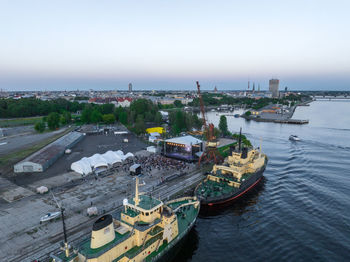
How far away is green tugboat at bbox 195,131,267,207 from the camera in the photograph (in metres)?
33.9

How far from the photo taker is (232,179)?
125 ft

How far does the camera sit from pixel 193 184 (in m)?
40.1

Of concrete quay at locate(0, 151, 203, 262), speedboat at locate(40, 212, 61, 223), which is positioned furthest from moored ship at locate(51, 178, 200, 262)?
speedboat at locate(40, 212, 61, 223)

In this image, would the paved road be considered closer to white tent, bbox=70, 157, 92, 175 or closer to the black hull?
white tent, bbox=70, 157, 92, 175

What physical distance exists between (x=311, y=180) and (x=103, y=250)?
155 feet

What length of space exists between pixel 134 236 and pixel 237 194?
74.3 feet

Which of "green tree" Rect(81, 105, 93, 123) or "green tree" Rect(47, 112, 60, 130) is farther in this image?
"green tree" Rect(81, 105, 93, 123)

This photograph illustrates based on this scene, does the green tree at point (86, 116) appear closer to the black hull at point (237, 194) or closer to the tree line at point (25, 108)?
the tree line at point (25, 108)

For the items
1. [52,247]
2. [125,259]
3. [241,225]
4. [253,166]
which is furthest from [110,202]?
[253,166]

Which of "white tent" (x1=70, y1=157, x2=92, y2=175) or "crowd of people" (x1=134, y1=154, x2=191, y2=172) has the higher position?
"white tent" (x1=70, y1=157, x2=92, y2=175)

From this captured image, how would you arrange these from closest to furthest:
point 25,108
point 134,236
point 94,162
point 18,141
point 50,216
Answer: point 134,236 < point 50,216 < point 94,162 < point 18,141 < point 25,108

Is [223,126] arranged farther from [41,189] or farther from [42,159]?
[41,189]

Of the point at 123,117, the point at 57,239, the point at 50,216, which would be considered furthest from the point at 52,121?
the point at 57,239

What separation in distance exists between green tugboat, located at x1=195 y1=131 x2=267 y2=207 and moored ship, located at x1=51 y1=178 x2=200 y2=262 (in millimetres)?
9724
